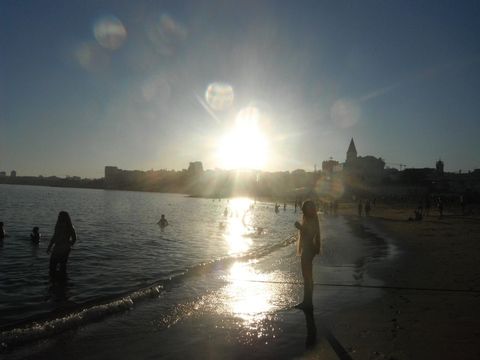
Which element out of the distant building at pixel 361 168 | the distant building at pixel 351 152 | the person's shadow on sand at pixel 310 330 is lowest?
the person's shadow on sand at pixel 310 330

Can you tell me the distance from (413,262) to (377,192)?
371ft

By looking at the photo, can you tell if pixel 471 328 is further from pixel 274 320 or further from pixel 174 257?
pixel 174 257

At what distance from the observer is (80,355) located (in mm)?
6160

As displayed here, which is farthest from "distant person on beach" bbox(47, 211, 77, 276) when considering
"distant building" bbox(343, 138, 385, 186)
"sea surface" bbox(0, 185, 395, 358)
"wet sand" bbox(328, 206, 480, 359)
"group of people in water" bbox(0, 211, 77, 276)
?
"distant building" bbox(343, 138, 385, 186)

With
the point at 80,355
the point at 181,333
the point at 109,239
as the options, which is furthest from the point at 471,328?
the point at 109,239

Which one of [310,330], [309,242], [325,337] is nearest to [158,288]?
[309,242]

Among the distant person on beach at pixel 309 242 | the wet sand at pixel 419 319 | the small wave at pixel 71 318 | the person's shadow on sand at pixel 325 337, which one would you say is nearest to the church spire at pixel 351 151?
the wet sand at pixel 419 319

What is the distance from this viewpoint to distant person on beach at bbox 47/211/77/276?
A: 12.0 metres

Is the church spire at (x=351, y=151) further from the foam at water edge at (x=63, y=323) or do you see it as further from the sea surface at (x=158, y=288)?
the foam at water edge at (x=63, y=323)

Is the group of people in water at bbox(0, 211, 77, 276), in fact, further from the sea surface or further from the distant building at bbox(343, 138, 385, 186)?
the distant building at bbox(343, 138, 385, 186)

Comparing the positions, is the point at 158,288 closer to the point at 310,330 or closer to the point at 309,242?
the point at 309,242

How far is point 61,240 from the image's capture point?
1201cm

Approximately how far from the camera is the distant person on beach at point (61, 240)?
1198 centimetres

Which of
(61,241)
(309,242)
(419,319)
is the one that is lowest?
(419,319)
